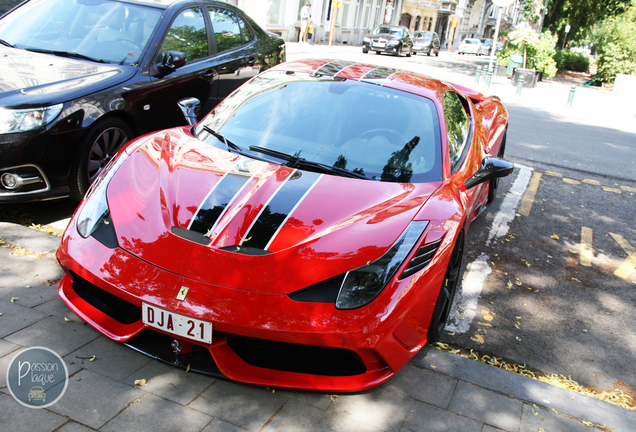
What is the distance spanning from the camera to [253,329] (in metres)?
2.10

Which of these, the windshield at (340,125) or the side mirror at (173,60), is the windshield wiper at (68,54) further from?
the windshield at (340,125)

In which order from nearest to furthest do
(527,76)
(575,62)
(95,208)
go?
(95,208) → (527,76) → (575,62)

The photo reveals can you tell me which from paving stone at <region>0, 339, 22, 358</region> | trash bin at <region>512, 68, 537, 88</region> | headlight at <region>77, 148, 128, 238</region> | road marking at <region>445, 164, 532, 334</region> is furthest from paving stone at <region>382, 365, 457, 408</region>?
trash bin at <region>512, 68, 537, 88</region>

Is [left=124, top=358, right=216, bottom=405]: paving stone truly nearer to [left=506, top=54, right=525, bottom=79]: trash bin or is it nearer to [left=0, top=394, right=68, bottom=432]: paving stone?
[left=0, top=394, right=68, bottom=432]: paving stone

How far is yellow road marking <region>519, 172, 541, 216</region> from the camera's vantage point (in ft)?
18.6

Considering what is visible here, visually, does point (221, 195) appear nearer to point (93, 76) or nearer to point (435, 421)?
point (435, 421)

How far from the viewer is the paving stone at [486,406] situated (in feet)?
7.79

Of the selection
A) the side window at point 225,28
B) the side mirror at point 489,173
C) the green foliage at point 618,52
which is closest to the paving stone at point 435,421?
the side mirror at point 489,173

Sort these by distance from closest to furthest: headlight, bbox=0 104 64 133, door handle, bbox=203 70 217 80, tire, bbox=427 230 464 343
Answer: tire, bbox=427 230 464 343
headlight, bbox=0 104 64 133
door handle, bbox=203 70 217 80

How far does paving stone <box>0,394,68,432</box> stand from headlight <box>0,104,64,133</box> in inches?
81.6

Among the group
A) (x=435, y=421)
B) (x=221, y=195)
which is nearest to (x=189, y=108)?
(x=221, y=195)

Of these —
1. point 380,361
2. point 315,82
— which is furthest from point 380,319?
point 315,82

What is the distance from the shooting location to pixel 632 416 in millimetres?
2525

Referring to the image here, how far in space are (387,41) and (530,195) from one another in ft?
85.6
